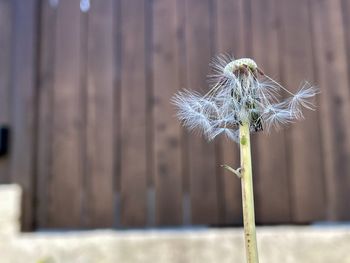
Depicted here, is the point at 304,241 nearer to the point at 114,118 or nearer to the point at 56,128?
the point at 114,118

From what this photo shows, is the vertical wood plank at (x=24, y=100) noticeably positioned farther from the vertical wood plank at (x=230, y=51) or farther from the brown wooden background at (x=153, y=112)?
the vertical wood plank at (x=230, y=51)

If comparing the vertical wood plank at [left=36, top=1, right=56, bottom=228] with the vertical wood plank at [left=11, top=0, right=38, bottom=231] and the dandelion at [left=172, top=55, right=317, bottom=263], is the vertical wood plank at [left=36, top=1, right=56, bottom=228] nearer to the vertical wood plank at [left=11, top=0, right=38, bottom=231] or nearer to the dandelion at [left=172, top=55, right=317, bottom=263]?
the vertical wood plank at [left=11, top=0, right=38, bottom=231]

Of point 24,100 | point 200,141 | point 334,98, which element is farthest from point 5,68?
point 334,98

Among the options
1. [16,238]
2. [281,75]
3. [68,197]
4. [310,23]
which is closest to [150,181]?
[68,197]

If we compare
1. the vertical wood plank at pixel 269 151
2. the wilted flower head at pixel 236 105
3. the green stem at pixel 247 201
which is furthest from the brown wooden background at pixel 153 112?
the green stem at pixel 247 201

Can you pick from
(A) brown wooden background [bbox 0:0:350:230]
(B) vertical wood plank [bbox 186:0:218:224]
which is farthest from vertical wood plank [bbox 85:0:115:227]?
(B) vertical wood plank [bbox 186:0:218:224]

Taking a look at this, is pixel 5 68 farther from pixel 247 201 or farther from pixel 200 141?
pixel 247 201
